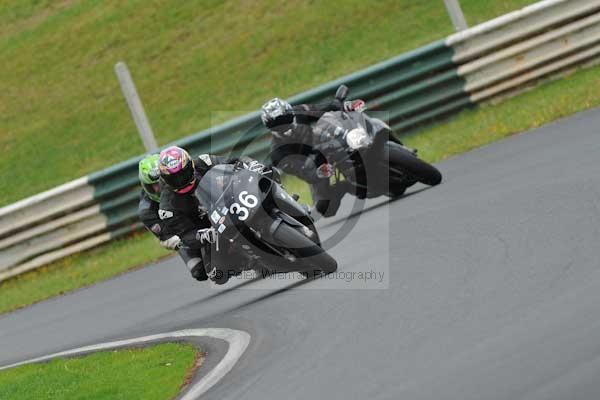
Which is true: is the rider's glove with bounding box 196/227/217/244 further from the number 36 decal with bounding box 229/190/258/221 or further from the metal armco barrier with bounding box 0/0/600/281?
the metal armco barrier with bounding box 0/0/600/281

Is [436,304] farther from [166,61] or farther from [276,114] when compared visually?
[166,61]

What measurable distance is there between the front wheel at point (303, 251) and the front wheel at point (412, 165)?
2620 mm

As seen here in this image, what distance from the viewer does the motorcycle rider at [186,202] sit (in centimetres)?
1053

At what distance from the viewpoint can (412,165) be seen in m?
12.9

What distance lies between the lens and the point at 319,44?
21.7 meters

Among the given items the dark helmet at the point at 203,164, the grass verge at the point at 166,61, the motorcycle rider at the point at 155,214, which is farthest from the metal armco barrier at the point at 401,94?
the dark helmet at the point at 203,164

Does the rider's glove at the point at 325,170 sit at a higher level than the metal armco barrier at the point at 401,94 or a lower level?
lower

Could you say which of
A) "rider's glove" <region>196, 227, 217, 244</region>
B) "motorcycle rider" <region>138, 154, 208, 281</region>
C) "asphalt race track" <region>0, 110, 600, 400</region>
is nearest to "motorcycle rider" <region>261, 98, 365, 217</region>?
"asphalt race track" <region>0, 110, 600, 400</region>

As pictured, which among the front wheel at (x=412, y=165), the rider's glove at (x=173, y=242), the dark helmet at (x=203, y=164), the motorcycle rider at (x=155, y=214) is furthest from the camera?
the front wheel at (x=412, y=165)

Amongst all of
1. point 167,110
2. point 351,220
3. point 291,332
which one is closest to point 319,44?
point 167,110

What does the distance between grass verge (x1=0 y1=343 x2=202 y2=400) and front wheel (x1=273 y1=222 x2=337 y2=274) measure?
3.97 ft

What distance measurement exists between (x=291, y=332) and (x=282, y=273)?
302cm

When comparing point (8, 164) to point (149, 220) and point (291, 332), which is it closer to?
point (149, 220)

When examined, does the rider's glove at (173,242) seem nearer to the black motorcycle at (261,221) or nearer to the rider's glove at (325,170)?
the black motorcycle at (261,221)
